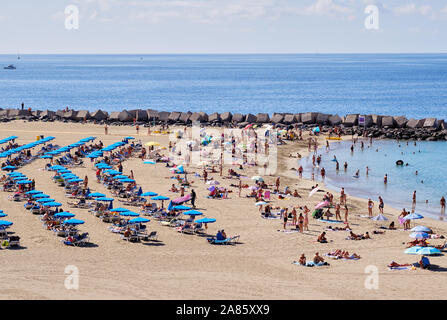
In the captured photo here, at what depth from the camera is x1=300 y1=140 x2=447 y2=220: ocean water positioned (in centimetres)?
3472

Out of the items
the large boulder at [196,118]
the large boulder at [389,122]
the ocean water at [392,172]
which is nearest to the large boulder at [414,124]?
the large boulder at [389,122]

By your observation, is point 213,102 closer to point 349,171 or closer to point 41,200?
point 349,171

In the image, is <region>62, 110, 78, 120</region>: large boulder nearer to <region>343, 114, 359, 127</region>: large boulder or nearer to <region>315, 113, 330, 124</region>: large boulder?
<region>315, 113, 330, 124</region>: large boulder

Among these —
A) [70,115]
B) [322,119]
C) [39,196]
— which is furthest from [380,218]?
[70,115]

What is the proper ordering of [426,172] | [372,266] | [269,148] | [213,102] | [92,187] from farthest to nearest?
[213,102], [269,148], [426,172], [92,187], [372,266]

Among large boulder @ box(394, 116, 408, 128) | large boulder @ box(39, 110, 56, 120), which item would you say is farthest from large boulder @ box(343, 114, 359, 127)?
large boulder @ box(39, 110, 56, 120)

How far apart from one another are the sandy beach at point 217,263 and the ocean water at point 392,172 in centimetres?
416

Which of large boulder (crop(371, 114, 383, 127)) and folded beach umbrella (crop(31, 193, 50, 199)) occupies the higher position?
large boulder (crop(371, 114, 383, 127))

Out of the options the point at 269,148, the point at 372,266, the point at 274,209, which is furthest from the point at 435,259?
the point at 269,148

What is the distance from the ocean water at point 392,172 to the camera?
34719 millimetres

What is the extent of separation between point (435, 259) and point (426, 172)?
69.2ft

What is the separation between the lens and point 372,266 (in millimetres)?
21031

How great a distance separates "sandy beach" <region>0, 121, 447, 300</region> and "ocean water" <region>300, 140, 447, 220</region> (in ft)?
13.7

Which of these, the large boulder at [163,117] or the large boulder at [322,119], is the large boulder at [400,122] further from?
the large boulder at [163,117]
